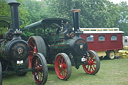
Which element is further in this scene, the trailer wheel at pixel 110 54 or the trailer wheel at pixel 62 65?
the trailer wheel at pixel 110 54

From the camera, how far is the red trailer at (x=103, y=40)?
10609 mm

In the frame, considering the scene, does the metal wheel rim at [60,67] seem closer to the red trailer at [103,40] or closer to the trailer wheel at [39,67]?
the trailer wheel at [39,67]

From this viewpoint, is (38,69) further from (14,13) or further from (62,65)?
(14,13)

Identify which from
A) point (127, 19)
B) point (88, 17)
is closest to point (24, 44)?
point (88, 17)

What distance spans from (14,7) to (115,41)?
8272mm

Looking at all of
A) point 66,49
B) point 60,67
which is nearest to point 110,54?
point 66,49

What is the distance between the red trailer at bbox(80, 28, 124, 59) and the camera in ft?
34.8

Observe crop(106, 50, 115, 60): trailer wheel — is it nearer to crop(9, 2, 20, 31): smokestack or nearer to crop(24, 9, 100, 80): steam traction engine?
crop(24, 9, 100, 80): steam traction engine

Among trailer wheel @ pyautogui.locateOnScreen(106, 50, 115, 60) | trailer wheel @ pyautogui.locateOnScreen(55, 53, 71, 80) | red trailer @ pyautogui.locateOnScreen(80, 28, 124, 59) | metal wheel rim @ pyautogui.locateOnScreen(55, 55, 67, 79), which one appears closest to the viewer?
trailer wheel @ pyautogui.locateOnScreen(55, 53, 71, 80)

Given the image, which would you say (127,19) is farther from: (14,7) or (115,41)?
(14,7)

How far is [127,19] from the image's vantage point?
28.0m

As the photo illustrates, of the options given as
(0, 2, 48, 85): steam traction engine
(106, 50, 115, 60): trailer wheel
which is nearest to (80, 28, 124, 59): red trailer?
(106, 50, 115, 60): trailer wheel

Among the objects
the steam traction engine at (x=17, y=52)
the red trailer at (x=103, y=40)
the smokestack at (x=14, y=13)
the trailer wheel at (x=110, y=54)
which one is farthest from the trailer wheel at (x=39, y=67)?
the trailer wheel at (x=110, y=54)

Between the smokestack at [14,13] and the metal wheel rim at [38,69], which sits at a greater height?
the smokestack at [14,13]
